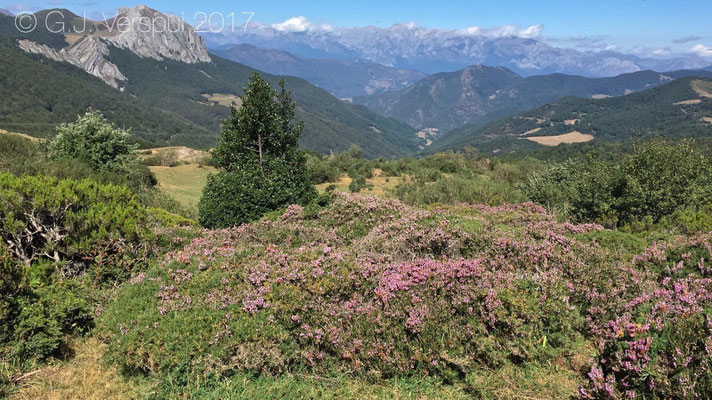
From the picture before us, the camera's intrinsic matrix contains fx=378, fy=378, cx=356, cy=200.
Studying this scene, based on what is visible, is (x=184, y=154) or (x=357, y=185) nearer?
(x=357, y=185)

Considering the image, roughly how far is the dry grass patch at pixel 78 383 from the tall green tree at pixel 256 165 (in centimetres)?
663

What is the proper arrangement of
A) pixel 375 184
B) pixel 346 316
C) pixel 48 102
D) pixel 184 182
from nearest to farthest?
pixel 346 316 → pixel 184 182 → pixel 375 184 → pixel 48 102

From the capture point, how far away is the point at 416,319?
4.70 meters

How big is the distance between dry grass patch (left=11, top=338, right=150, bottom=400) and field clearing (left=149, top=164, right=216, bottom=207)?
1615 cm

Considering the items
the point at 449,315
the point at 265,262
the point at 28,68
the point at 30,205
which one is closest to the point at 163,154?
the point at 30,205

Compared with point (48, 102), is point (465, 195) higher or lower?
lower

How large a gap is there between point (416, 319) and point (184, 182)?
27793 mm

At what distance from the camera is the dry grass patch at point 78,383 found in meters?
4.53

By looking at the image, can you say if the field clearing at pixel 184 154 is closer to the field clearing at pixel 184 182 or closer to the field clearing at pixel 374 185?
the field clearing at pixel 184 182

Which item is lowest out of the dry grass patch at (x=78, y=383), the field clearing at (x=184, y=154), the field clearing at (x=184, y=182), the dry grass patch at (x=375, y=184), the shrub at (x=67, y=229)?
the dry grass patch at (x=375, y=184)

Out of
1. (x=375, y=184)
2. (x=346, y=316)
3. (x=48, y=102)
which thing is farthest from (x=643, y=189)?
(x=48, y=102)

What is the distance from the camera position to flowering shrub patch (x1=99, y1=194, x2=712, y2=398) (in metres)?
4.32

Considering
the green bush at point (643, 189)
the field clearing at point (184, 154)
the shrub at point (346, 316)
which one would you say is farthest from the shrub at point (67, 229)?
the field clearing at point (184, 154)

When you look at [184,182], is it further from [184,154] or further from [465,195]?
[465,195]
